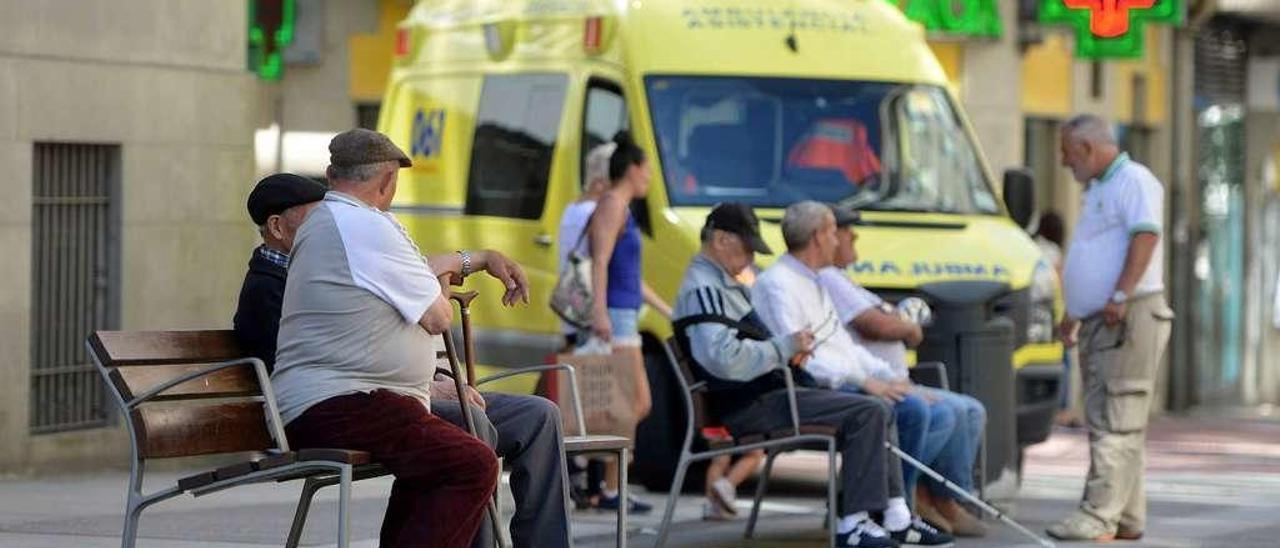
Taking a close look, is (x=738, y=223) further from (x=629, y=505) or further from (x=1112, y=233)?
(x=629, y=505)

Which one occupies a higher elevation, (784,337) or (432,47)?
(432,47)

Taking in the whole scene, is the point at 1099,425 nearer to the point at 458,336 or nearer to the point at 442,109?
the point at 458,336

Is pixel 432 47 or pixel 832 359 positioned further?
pixel 432 47

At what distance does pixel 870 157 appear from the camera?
14547mm

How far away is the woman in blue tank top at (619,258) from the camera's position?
41.4ft

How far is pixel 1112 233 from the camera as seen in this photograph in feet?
39.4

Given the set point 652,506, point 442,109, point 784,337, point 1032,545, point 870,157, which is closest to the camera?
point 784,337

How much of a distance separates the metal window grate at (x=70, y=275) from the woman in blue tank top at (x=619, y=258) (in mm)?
3207

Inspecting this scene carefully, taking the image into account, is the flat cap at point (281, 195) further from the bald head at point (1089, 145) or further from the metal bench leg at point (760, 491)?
the bald head at point (1089, 145)

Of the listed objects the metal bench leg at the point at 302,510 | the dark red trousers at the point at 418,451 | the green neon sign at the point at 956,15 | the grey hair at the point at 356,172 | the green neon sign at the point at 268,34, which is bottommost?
the metal bench leg at the point at 302,510

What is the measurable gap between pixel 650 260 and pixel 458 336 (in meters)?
1.36

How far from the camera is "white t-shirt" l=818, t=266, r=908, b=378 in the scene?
38.5ft

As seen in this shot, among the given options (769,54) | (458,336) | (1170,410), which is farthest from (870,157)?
(1170,410)

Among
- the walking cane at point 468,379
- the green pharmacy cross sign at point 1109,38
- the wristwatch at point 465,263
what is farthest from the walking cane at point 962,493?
the green pharmacy cross sign at point 1109,38
